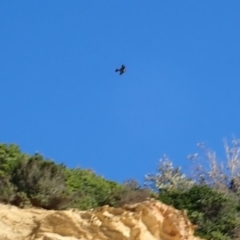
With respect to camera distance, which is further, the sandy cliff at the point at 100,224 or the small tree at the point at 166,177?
the small tree at the point at 166,177

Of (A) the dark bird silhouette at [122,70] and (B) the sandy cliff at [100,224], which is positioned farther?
(A) the dark bird silhouette at [122,70]

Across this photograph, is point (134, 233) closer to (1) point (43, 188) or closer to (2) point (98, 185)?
(1) point (43, 188)

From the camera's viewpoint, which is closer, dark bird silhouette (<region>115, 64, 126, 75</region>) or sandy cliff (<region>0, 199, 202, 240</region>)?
sandy cliff (<region>0, 199, 202, 240</region>)

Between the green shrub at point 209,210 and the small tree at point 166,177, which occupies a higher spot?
the small tree at point 166,177

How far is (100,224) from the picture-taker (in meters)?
12.0

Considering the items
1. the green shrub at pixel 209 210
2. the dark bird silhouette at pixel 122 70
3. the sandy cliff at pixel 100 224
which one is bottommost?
the sandy cliff at pixel 100 224

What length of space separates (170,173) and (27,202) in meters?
15.5

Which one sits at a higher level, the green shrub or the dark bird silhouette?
the dark bird silhouette

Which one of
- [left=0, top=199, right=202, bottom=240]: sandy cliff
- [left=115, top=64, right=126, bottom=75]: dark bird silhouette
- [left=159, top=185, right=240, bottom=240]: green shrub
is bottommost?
[left=0, top=199, right=202, bottom=240]: sandy cliff

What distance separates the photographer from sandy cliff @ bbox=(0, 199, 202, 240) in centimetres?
1190

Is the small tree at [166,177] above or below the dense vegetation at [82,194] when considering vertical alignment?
above

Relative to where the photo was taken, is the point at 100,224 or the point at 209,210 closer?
the point at 100,224

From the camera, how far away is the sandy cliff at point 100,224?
39.0ft

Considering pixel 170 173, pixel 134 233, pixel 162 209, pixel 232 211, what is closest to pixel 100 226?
pixel 134 233
